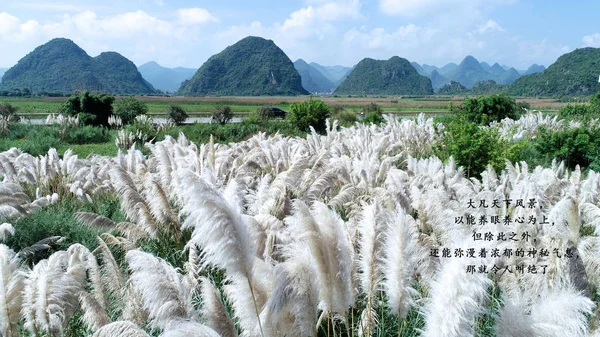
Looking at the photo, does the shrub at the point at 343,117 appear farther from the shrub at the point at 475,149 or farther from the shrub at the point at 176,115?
the shrub at the point at 475,149

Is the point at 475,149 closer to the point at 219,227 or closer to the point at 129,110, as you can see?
the point at 219,227

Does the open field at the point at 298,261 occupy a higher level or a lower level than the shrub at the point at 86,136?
higher

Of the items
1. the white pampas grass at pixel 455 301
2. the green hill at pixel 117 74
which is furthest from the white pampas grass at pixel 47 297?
the green hill at pixel 117 74

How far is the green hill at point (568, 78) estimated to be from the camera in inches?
3349

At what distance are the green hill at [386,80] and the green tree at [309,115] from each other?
157649 mm

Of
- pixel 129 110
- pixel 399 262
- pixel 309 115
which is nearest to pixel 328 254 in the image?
pixel 399 262

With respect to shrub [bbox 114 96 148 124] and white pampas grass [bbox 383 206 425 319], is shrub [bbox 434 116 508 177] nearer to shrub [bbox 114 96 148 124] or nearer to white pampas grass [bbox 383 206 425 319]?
white pampas grass [bbox 383 206 425 319]

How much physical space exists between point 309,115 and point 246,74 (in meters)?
150

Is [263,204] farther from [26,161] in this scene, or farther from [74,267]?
[26,161]

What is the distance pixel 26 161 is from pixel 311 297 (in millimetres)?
6558

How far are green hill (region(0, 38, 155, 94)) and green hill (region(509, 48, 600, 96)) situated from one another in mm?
114311

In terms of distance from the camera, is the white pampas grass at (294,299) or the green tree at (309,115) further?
the green tree at (309,115)

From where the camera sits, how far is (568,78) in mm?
92375

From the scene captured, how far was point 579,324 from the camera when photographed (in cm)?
158
